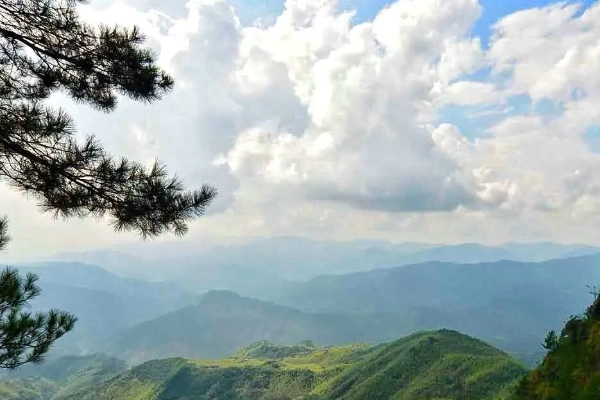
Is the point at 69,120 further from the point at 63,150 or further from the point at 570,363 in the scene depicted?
the point at 570,363

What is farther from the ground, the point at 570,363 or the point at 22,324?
the point at 570,363

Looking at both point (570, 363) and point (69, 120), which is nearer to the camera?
point (69, 120)

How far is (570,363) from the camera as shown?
42375 mm

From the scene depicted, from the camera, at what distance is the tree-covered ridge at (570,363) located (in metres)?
37.3

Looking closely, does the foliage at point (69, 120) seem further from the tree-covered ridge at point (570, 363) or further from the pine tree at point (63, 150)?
the tree-covered ridge at point (570, 363)

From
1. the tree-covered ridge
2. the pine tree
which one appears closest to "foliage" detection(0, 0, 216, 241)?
the pine tree

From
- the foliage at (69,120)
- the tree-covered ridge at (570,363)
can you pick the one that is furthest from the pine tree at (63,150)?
the tree-covered ridge at (570,363)

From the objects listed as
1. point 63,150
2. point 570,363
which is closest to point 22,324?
point 63,150

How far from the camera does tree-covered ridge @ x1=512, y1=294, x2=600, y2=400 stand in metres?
37.3

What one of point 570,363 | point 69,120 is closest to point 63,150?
point 69,120

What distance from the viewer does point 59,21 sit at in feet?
38.1

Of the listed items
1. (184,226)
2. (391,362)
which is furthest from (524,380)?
(391,362)

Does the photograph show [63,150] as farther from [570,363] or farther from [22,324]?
[570,363]

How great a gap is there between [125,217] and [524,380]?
5553 centimetres
